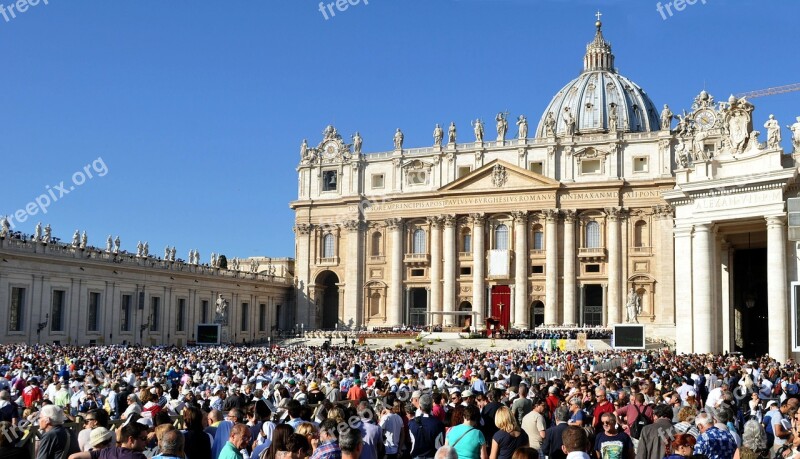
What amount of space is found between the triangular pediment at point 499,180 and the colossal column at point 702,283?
3571cm

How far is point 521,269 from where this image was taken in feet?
232

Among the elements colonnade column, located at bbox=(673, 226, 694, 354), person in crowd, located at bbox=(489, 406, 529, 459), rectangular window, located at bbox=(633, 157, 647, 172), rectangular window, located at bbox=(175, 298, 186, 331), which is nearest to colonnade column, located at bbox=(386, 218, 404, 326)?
rectangular window, located at bbox=(175, 298, 186, 331)

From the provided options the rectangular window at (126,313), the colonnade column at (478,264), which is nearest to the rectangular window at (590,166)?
the colonnade column at (478,264)

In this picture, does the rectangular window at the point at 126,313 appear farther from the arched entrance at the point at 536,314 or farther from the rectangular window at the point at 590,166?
the rectangular window at the point at 590,166

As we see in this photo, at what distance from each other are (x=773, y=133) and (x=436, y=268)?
4265 centimetres

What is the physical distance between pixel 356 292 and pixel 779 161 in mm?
47852

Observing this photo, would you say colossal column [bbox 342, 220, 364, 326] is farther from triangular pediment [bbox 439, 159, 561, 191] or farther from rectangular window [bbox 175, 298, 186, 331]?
rectangular window [bbox 175, 298, 186, 331]

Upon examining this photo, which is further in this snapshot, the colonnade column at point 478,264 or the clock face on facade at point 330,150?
the clock face on facade at point 330,150

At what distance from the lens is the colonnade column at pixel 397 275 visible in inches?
2943

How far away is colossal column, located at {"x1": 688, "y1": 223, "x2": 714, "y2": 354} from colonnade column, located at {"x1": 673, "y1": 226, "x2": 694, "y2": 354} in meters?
0.60

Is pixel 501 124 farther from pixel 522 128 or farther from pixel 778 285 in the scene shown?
pixel 778 285

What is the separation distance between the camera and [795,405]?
40.9ft

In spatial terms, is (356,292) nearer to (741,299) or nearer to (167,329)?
(167,329)

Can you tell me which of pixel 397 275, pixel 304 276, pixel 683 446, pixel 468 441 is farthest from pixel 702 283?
pixel 304 276
